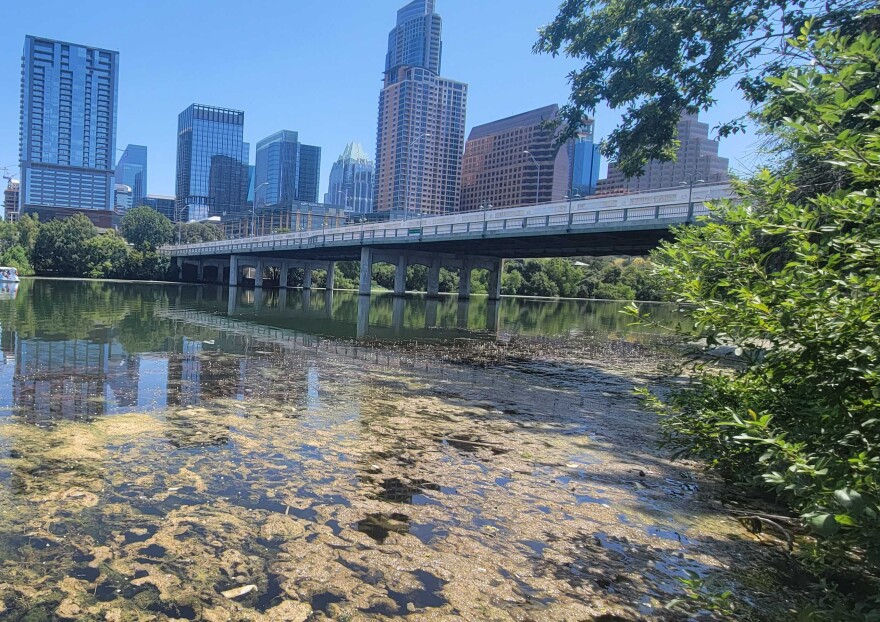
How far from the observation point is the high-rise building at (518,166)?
93062 mm

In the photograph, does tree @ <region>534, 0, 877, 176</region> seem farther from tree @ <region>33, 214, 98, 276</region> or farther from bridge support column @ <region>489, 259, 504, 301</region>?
tree @ <region>33, 214, 98, 276</region>

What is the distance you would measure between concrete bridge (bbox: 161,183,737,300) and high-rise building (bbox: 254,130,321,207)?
90690 mm

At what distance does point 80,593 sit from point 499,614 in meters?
3.06

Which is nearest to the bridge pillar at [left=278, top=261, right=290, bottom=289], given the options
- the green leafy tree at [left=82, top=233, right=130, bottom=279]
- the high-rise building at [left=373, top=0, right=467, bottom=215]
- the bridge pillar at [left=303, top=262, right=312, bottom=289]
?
the bridge pillar at [left=303, top=262, right=312, bottom=289]

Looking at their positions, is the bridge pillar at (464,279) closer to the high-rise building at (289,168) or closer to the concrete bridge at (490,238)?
the concrete bridge at (490,238)

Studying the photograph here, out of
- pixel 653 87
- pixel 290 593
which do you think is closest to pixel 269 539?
pixel 290 593

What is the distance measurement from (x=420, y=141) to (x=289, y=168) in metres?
78.9

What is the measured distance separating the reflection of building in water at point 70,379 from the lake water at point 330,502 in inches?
3.8

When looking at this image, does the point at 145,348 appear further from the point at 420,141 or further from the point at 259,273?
the point at 420,141

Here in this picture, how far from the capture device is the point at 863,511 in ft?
9.12

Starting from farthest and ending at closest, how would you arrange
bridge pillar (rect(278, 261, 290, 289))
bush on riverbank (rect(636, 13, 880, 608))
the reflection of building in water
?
bridge pillar (rect(278, 261, 290, 289))
the reflection of building in water
bush on riverbank (rect(636, 13, 880, 608))

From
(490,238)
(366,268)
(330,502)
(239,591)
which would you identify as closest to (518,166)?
→ (366,268)

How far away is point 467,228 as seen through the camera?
1941 inches

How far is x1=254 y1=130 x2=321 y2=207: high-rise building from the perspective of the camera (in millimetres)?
187000
